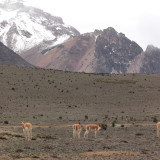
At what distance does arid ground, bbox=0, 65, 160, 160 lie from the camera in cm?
2482

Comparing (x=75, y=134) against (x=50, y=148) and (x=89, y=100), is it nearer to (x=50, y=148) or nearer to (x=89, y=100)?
(x=50, y=148)

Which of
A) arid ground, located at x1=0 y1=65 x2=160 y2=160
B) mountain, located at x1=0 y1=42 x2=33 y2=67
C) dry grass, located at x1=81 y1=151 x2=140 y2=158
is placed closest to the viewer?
dry grass, located at x1=81 y1=151 x2=140 y2=158

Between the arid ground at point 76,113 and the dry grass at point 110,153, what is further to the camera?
the arid ground at point 76,113

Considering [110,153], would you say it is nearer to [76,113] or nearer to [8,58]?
[76,113]

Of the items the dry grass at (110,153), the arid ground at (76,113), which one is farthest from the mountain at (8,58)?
the dry grass at (110,153)

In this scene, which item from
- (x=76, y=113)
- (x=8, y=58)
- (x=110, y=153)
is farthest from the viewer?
(x=8, y=58)

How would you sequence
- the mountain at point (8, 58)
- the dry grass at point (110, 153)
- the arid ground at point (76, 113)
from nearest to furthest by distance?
the dry grass at point (110, 153), the arid ground at point (76, 113), the mountain at point (8, 58)

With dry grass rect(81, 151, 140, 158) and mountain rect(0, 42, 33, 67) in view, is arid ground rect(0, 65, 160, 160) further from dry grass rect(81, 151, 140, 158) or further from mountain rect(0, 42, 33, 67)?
mountain rect(0, 42, 33, 67)

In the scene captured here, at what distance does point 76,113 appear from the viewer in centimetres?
6228

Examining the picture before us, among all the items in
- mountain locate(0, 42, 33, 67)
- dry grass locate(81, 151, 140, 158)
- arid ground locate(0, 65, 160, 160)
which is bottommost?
dry grass locate(81, 151, 140, 158)

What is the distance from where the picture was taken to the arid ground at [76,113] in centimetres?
2482

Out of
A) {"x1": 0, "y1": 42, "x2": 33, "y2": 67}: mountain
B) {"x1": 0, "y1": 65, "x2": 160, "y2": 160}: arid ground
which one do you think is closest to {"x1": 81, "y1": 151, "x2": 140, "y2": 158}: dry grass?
{"x1": 0, "y1": 65, "x2": 160, "y2": 160}: arid ground

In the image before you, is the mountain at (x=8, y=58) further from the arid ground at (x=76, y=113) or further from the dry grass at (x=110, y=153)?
the dry grass at (x=110, y=153)

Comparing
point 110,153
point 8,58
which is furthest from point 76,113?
point 8,58
